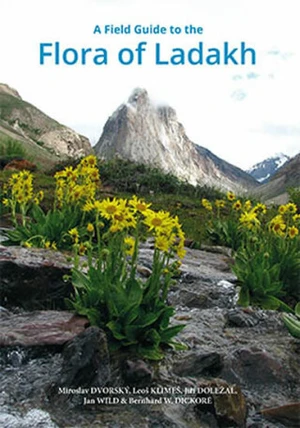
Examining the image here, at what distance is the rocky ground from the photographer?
10.6ft

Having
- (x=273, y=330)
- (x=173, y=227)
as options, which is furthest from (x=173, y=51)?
(x=273, y=330)

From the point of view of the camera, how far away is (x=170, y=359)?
3846mm

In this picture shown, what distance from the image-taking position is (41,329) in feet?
12.9

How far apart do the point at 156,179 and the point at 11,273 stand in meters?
12.6

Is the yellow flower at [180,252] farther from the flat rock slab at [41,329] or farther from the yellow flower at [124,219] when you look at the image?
the flat rock slab at [41,329]

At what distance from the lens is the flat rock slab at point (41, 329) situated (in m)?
3.82

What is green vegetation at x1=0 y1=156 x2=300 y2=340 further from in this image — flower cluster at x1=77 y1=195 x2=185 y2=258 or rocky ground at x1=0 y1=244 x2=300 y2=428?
rocky ground at x1=0 y1=244 x2=300 y2=428

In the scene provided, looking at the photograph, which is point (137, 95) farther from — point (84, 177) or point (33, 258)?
point (33, 258)

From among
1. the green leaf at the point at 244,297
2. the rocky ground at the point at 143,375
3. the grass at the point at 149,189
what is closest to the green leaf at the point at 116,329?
the rocky ground at the point at 143,375

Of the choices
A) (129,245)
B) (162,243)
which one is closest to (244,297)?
(129,245)

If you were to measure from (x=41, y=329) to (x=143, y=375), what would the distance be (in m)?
0.85

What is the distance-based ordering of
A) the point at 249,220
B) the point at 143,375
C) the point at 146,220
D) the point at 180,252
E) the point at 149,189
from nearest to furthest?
1. the point at 143,375
2. the point at 146,220
3. the point at 180,252
4. the point at 249,220
5. the point at 149,189

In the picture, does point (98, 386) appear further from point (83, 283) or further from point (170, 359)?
point (83, 283)

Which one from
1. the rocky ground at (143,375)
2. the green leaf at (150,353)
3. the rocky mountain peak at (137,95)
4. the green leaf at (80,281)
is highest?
the rocky mountain peak at (137,95)
